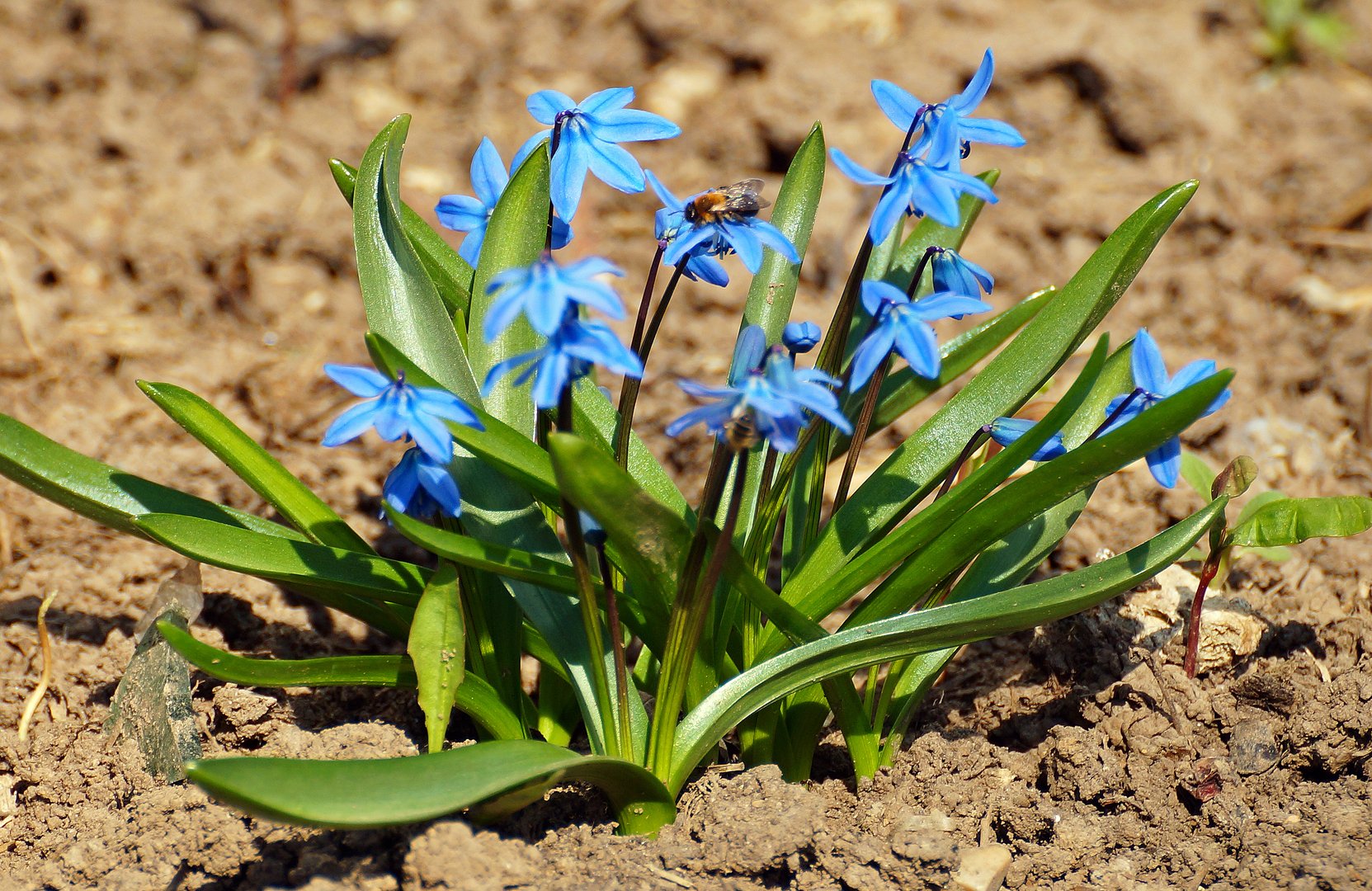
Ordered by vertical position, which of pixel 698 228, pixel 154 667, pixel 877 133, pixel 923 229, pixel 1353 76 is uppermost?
pixel 1353 76

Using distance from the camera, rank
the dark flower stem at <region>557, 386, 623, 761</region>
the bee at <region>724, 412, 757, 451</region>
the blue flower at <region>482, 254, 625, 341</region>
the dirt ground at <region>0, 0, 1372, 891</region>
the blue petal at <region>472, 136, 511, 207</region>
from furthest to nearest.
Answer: the blue petal at <region>472, 136, 511, 207</region> < the dirt ground at <region>0, 0, 1372, 891</region> < the dark flower stem at <region>557, 386, 623, 761</region> < the bee at <region>724, 412, 757, 451</region> < the blue flower at <region>482, 254, 625, 341</region>

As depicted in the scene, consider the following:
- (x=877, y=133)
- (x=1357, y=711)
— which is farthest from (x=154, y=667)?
(x=877, y=133)

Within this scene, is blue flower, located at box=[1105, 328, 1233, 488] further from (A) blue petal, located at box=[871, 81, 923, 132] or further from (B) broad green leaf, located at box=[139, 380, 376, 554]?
(B) broad green leaf, located at box=[139, 380, 376, 554]

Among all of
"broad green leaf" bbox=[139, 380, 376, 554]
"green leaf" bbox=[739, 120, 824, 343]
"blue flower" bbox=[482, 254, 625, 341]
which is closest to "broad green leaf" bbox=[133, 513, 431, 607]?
"broad green leaf" bbox=[139, 380, 376, 554]

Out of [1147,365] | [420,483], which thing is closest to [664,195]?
[420,483]

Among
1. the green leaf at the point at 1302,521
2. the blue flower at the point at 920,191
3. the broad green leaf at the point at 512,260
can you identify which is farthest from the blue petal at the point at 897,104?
the green leaf at the point at 1302,521

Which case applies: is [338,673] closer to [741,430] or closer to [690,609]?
[690,609]

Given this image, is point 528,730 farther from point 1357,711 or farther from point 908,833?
point 1357,711
